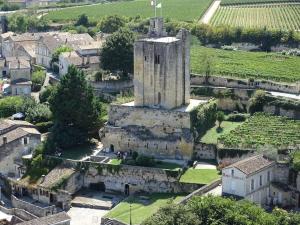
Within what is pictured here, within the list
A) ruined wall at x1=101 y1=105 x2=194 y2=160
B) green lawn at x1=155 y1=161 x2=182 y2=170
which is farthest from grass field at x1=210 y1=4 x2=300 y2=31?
green lawn at x1=155 y1=161 x2=182 y2=170

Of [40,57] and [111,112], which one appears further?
[40,57]

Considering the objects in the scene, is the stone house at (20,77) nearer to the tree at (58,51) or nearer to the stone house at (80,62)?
the tree at (58,51)

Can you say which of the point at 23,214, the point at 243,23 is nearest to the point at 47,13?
the point at 243,23

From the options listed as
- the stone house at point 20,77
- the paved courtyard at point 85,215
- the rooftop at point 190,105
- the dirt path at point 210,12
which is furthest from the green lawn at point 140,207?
the dirt path at point 210,12

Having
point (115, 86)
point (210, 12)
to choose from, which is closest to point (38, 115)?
point (115, 86)

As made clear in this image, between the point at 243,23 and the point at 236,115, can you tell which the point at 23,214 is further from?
the point at 243,23

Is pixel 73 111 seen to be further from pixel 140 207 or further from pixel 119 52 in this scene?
pixel 119 52
